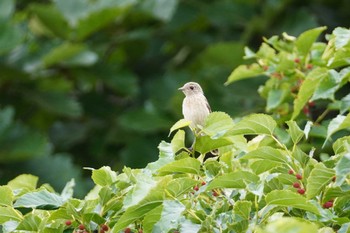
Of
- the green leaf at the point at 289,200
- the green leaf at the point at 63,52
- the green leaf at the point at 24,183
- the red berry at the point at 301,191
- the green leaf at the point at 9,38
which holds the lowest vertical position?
the red berry at the point at 301,191

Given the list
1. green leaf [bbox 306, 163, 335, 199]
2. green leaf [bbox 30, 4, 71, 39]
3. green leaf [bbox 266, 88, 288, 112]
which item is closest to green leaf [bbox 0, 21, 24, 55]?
green leaf [bbox 30, 4, 71, 39]

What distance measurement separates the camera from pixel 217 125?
3270 mm

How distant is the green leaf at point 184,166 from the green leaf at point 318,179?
0.36m

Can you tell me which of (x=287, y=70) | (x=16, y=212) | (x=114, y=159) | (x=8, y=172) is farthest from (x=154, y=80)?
(x=16, y=212)

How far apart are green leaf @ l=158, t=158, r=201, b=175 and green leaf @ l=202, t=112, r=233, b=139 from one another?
0.14 meters

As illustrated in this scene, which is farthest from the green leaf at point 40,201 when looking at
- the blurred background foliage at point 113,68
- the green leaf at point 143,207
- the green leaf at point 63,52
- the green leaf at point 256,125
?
the green leaf at point 63,52

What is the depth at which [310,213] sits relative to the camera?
3.05m

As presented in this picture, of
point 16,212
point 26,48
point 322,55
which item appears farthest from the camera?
point 26,48

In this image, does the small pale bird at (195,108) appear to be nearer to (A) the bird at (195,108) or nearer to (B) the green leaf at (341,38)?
(A) the bird at (195,108)

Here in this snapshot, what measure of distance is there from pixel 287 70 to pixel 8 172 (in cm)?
487

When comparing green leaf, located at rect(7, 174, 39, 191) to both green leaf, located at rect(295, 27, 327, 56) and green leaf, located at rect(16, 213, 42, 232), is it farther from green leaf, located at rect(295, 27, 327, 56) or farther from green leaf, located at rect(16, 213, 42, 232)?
green leaf, located at rect(295, 27, 327, 56)

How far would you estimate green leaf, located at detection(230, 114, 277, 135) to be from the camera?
3178 millimetres

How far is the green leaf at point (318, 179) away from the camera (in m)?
2.96

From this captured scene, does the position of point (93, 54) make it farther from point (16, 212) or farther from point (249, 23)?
point (16, 212)
